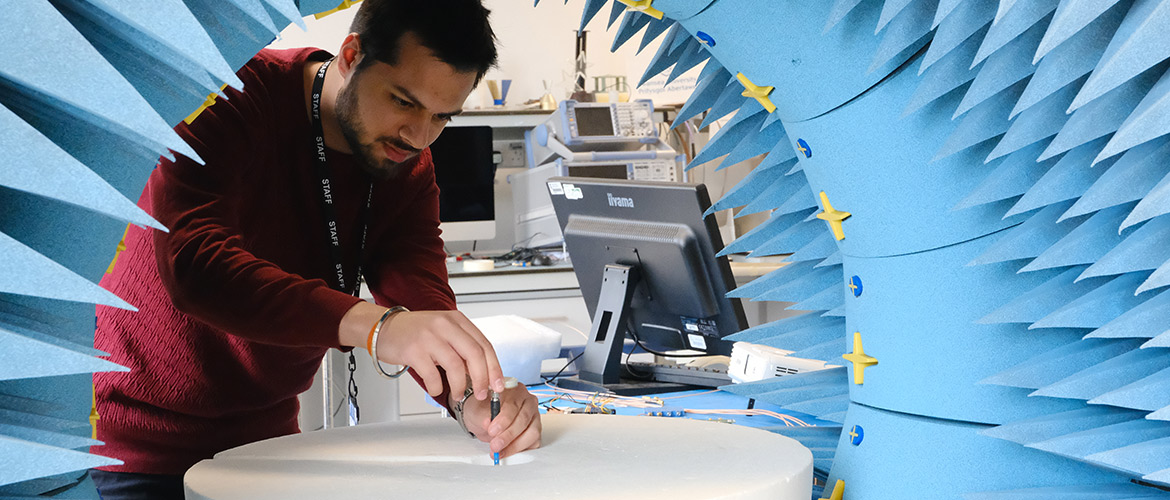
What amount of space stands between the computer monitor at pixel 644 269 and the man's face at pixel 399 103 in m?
0.65

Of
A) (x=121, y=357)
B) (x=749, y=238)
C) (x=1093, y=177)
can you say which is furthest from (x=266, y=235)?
(x=1093, y=177)

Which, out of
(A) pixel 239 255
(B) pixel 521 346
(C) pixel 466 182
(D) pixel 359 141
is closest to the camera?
(A) pixel 239 255

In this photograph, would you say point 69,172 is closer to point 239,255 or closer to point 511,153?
point 239,255

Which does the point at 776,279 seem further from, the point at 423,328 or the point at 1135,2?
the point at 1135,2

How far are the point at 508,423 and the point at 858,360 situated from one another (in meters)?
0.33

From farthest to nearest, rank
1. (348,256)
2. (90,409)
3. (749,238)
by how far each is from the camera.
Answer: (348,256) → (749,238) → (90,409)

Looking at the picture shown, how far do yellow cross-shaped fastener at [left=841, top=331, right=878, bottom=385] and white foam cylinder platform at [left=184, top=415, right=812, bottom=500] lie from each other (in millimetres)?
84

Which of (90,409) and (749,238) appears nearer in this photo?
(90,409)

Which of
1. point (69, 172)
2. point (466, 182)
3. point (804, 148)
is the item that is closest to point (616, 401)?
point (804, 148)

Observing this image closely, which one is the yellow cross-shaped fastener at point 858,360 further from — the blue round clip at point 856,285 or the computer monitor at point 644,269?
the computer monitor at point 644,269

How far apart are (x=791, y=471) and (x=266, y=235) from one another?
90 centimetres

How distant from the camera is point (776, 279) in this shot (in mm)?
1022

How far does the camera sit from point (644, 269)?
2045mm

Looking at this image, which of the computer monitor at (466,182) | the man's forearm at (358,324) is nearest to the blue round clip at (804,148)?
the man's forearm at (358,324)
